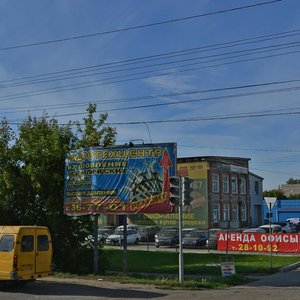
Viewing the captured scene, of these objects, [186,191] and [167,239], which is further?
[167,239]

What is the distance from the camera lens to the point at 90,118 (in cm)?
2253

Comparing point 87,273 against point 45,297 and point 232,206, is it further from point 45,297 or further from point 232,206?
point 232,206

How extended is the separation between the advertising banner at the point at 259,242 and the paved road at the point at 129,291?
1482cm

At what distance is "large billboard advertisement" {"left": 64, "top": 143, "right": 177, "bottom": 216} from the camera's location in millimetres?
19359

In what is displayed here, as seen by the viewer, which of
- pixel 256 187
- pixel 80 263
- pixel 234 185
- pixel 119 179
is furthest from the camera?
pixel 256 187

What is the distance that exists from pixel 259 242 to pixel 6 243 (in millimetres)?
21868

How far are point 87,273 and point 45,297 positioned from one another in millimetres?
6602

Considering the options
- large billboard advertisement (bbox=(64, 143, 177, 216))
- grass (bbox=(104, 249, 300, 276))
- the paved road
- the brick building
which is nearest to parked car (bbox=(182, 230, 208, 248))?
grass (bbox=(104, 249, 300, 276))

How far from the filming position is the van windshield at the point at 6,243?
1590 cm

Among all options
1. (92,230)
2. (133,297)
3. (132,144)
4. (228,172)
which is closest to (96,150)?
(132,144)

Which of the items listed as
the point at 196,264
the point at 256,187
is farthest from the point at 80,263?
the point at 256,187

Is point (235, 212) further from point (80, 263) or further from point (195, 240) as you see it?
point (80, 263)

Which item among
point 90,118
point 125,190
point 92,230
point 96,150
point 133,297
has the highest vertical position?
point 90,118

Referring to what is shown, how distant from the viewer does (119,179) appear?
66.1 feet
